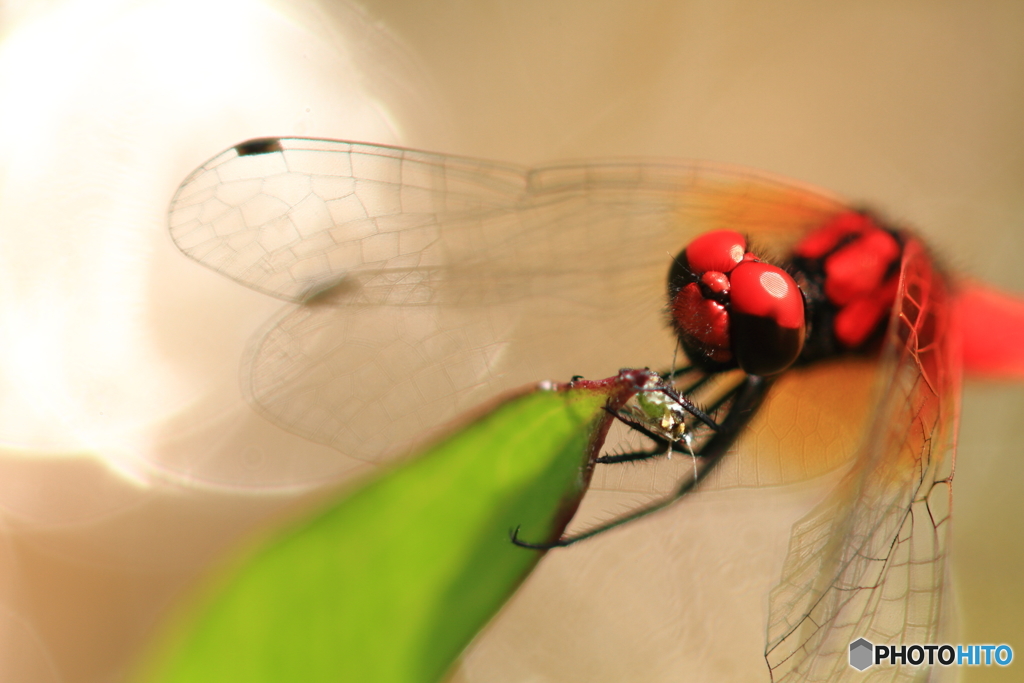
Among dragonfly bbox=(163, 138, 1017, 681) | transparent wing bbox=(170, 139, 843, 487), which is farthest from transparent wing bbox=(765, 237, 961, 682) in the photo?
transparent wing bbox=(170, 139, 843, 487)

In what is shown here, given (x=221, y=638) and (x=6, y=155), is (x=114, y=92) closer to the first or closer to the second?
(x=6, y=155)

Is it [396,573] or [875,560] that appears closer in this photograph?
[396,573]

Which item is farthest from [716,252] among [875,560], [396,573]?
[396,573]

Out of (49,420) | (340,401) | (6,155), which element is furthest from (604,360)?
(6,155)

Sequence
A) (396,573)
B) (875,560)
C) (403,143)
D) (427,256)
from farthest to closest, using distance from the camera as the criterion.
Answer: (403,143), (427,256), (875,560), (396,573)

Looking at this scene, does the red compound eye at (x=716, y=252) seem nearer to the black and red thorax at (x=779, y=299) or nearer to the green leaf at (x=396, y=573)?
the black and red thorax at (x=779, y=299)

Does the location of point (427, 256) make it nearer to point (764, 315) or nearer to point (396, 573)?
point (764, 315)

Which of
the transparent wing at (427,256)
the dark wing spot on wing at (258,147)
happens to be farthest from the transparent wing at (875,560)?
the dark wing spot on wing at (258,147)
